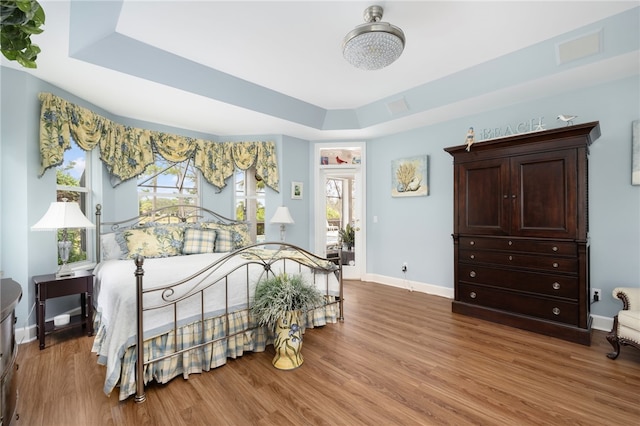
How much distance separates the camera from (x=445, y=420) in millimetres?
1685

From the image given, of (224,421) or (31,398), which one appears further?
(31,398)

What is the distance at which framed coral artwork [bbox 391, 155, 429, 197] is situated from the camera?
14.2 ft

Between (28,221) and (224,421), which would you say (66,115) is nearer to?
(28,221)

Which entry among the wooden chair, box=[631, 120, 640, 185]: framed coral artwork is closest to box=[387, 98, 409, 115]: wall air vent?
box=[631, 120, 640, 185]: framed coral artwork

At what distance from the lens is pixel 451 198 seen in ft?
13.3

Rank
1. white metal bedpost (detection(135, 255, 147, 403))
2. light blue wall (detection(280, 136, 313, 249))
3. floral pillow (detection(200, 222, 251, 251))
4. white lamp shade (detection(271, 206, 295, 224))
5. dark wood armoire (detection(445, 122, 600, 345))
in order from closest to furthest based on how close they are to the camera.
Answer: white metal bedpost (detection(135, 255, 147, 403)) → dark wood armoire (detection(445, 122, 600, 345)) → floral pillow (detection(200, 222, 251, 251)) → white lamp shade (detection(271, 206, 295, 224)) → light blue wall (detection(280, 136, 313, 249))

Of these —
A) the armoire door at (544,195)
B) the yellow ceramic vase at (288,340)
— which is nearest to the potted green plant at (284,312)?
the yellow ceramic vase at (288,340)

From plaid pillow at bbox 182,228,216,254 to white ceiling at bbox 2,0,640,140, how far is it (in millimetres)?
1550

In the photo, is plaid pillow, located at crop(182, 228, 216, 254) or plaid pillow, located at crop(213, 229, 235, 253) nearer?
plaid pillow, located at crop(182, 228, 216, 254)

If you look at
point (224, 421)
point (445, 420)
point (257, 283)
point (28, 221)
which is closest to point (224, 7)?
point (257, 283)

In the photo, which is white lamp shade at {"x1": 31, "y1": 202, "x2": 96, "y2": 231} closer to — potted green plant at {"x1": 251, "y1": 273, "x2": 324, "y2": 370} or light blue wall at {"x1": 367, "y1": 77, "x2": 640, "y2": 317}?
potted green plant at {"x1": 251, "y1": 273, "x2": 324, "y2": 370}

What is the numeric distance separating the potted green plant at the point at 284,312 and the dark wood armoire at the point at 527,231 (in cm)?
215

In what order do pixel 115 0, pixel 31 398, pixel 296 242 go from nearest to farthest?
pixel 31 398
pixel 115 0
pixel 296 242

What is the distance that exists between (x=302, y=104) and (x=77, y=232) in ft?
10.5
